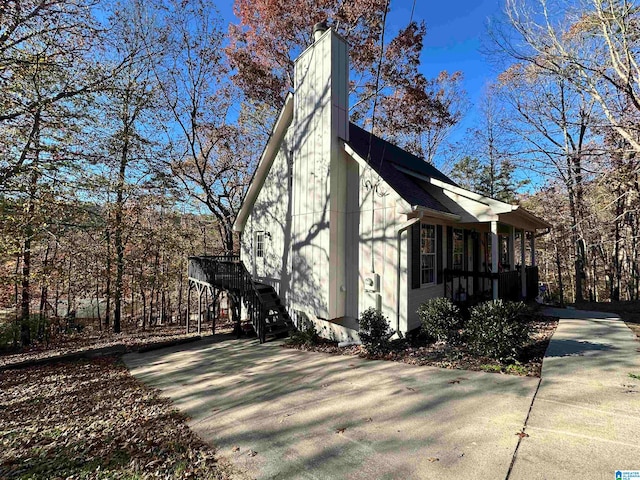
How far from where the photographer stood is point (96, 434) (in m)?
4.14

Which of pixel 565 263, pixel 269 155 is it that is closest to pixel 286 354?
pixel 269 155

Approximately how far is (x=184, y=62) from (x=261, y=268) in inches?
428

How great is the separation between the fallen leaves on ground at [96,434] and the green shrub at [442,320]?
4.87 meters

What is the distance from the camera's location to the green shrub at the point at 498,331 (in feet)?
17.5

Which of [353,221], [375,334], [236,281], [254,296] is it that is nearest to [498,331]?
[375,334]

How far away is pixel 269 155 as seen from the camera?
36.3 ft

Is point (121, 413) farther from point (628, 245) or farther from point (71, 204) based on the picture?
point (628, 245)

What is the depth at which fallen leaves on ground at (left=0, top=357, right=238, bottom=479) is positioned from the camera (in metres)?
3.28

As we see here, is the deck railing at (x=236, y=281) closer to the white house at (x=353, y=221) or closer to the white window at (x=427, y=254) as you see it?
the white house at (x=353, y=221)

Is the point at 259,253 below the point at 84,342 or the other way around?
the other way around

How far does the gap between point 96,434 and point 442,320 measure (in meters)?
6.09

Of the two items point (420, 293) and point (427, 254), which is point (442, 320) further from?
point (427, 254)

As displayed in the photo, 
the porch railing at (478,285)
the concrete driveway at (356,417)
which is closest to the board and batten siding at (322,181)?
the concrete driveway at (356,417)

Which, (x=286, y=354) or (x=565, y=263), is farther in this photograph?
(x=565, y=263)
